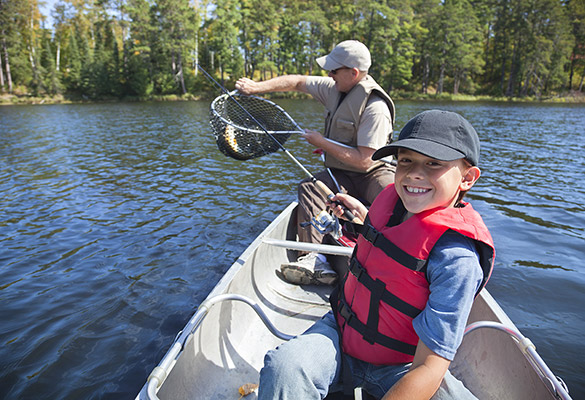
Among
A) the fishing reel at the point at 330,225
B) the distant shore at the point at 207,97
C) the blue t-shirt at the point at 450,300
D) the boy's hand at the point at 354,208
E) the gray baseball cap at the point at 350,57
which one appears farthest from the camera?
the distant shore at the point at 207,97

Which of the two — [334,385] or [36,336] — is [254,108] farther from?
[334,385]

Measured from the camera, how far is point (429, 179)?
5.89 ft

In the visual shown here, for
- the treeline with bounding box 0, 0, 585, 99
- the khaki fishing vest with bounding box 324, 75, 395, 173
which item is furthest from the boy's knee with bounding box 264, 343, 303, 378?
the treeline with bounding box 0, 0, 585, 99

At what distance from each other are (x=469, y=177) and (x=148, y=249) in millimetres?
5707

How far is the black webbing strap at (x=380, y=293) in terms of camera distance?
1.85 metres

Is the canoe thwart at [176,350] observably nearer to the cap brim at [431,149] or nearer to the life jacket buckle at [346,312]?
the life jacket buckle at [346,312]

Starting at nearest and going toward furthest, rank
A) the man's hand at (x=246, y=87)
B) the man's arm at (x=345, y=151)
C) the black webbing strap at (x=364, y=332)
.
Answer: the black webbing strap at (x=364, y=332) → the man's arm at (x=345, y=151) → the man's hand at (x=246, y=87)

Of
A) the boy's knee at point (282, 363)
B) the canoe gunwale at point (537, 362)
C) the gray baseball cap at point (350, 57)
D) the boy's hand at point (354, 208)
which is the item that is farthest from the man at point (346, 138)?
the boy's knee at point (282, 363)

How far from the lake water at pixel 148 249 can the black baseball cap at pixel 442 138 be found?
123 inches

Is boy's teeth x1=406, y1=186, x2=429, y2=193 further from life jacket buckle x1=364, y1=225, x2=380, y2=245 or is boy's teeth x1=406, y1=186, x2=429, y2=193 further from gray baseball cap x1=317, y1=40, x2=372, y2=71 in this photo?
gray baseball cap x1=317, y1=40, x2=372, y2=71

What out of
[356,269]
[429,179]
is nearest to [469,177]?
[429,179]

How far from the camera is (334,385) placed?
205 cm

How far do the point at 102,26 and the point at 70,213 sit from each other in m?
59.0

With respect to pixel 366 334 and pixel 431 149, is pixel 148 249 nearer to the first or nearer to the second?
pixel 366 334
